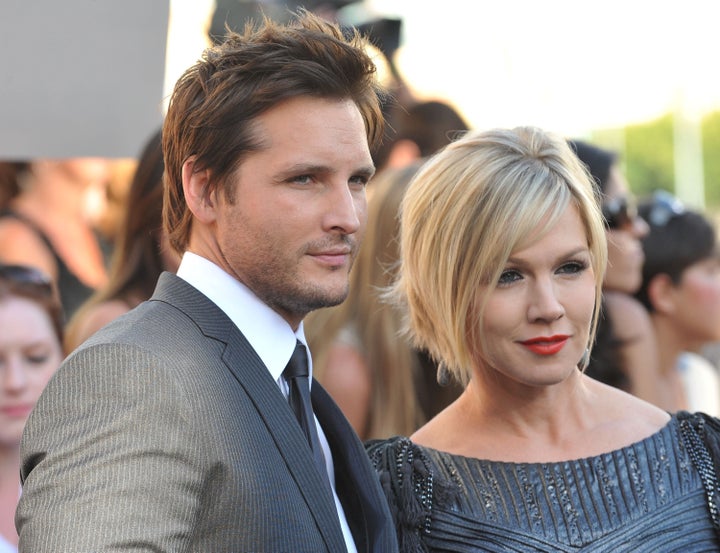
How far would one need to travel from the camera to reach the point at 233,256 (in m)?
1.88

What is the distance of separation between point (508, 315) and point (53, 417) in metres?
1.04

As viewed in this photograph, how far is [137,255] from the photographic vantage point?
3697mm

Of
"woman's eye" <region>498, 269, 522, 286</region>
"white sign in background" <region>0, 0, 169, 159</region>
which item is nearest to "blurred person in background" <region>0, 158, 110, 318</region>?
"white sign in background" <region>0, 0, 169, 159</region>

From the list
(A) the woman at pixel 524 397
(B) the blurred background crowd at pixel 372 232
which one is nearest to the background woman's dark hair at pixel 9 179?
(B) the blurred background crowd at pixel 372 232

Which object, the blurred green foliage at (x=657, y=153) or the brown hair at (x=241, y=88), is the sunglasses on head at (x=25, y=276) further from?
the blurred green foliage at (x=657, y=153)

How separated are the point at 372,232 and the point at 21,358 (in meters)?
1.16

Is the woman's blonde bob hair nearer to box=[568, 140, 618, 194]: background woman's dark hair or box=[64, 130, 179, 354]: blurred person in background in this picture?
box=[64, 130, 179, 354]: blurred person in background

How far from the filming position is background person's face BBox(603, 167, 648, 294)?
4.07 meters

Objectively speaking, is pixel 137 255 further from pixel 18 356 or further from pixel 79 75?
pixel 79 75

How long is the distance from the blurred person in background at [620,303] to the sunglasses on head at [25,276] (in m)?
1.87

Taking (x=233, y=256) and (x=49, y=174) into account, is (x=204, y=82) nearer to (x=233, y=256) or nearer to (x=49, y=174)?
(x=233, y=256)

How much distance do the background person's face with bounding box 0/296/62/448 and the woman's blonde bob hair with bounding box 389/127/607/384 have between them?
1.05 meters

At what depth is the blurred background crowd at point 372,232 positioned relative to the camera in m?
2.80

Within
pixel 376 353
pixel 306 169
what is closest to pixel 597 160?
pixel 376 353
